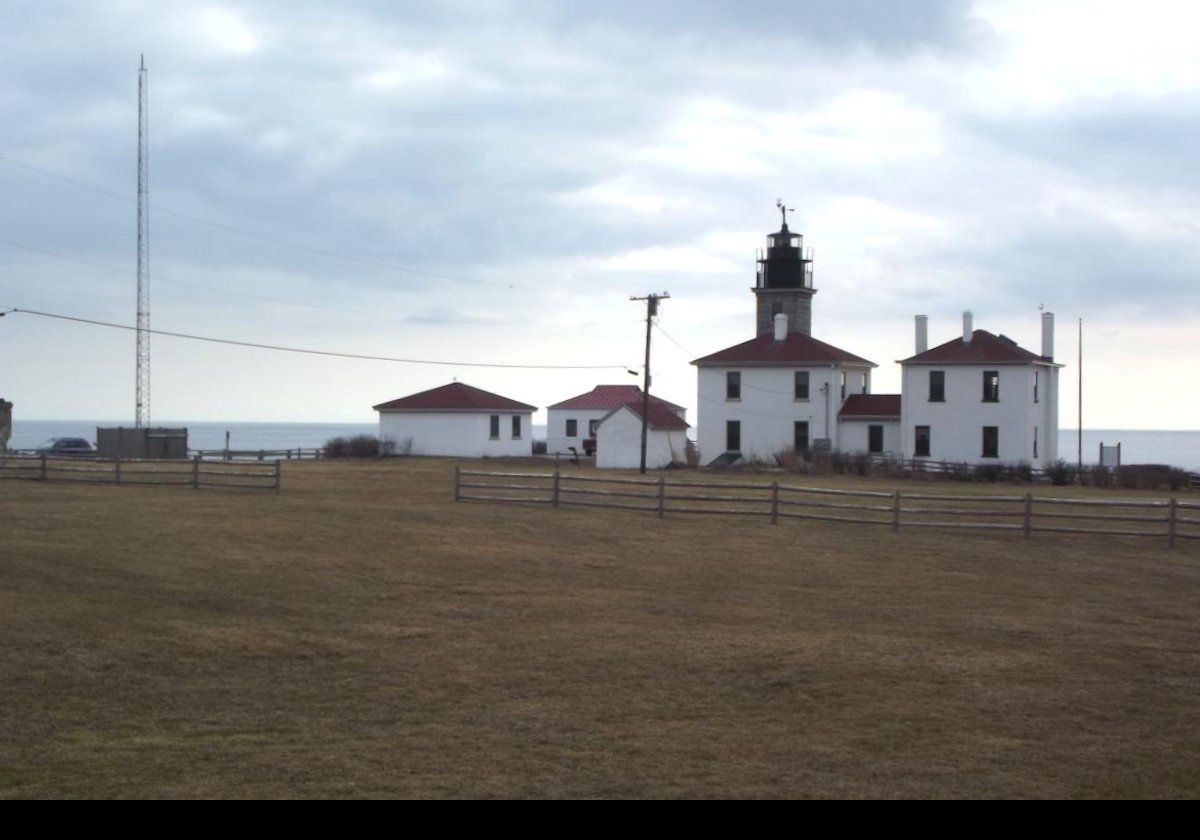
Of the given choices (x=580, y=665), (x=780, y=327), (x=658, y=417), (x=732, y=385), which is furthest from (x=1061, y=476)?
(x=580, y=665)

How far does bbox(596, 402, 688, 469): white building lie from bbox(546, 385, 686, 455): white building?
12635mm

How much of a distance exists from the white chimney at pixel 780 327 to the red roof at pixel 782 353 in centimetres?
26

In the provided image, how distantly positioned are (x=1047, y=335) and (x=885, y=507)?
35.5 metres

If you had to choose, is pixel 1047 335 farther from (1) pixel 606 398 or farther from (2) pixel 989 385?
(1) pixel 606 398

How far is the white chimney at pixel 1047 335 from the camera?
205ft

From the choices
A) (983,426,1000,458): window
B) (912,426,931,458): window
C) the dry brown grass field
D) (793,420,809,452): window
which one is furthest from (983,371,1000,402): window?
the dry brown grass field

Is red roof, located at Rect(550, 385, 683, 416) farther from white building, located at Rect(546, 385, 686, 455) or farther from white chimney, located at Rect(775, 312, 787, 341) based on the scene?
white chimney, located at Rect(775, 312, 787, 341)

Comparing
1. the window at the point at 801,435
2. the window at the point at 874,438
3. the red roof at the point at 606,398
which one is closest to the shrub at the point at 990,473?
the window at the point at 874,438

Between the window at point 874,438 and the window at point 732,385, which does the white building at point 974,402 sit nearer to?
the window at point 874,438

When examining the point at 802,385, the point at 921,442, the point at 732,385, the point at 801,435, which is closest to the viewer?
the point at 921,442

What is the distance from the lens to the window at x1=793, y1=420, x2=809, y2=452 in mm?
63031

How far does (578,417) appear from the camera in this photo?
77.4 meters
